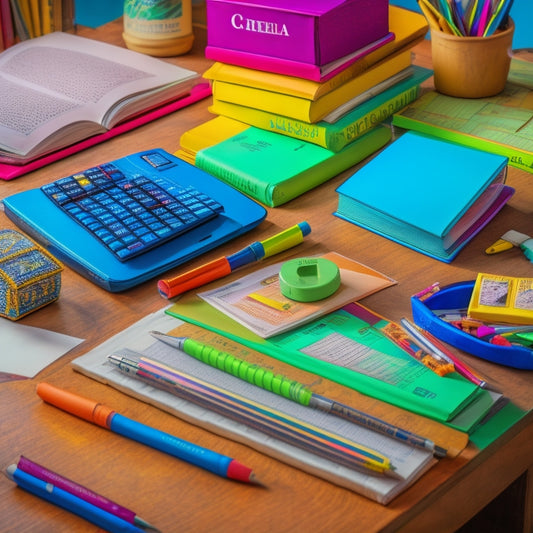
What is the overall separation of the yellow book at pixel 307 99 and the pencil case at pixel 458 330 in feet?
1.20

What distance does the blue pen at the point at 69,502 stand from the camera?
2.20 feet

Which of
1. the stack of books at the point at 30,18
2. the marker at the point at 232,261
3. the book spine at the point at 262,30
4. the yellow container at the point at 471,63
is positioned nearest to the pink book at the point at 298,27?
the book spine at the point at 262,30

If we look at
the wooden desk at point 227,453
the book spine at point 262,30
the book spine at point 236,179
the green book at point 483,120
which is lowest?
the wooden desk at point 227,453

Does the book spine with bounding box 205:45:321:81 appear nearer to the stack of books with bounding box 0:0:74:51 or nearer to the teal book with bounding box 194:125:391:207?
the teal book with bounding box 194:125:391:207

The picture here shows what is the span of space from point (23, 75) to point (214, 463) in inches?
35.8

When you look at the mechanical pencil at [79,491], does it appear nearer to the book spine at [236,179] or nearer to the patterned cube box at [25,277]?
the patterned cube box at [25,277]

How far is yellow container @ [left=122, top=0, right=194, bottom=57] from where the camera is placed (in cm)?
150

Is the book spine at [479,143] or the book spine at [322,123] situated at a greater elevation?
the book spine at [322,123]

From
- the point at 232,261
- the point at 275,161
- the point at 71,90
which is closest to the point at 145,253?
the point at 232,261

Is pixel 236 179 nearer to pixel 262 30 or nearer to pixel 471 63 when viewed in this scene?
pixel 262 30

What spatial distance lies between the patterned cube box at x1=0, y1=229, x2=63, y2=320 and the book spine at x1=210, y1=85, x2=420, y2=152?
42 centimetres

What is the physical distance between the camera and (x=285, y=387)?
2.58 feet

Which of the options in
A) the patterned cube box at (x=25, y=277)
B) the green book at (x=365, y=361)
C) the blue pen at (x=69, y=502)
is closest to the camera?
the blue pen at (x=69, y=502)

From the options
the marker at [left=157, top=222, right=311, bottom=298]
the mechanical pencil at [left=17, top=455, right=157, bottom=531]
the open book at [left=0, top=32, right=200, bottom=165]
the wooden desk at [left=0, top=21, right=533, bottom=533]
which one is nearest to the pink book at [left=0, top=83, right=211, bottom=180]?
the open book at [left=0, top=32, right=200, bottom=165]
